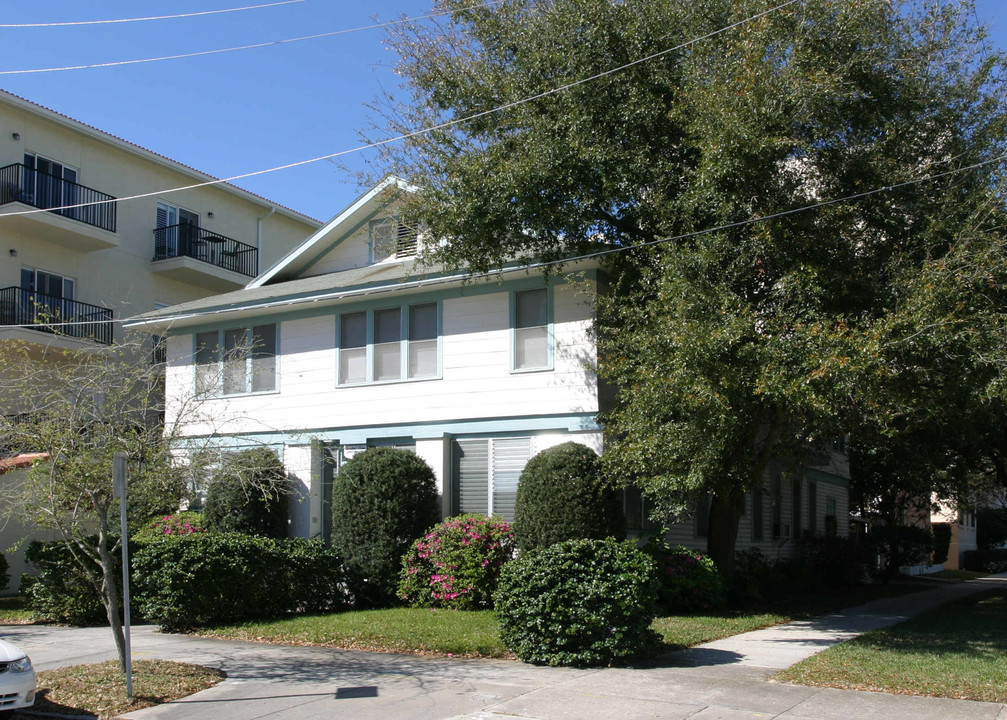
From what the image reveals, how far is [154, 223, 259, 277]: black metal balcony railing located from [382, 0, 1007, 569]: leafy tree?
50.2 feet

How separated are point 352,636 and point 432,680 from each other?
9.53 ft

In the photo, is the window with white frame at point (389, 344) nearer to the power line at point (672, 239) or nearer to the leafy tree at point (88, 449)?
the power line at point (672, 239)

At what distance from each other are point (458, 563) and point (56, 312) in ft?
49.1

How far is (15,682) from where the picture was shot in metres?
8.73

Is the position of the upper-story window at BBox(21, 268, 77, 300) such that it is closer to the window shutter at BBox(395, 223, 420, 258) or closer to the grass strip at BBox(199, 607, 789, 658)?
the window shutter at BBox(395, 223, 420, 258)

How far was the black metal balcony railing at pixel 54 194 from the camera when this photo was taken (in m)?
24.5

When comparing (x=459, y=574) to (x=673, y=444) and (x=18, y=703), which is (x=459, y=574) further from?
(x=18, y=703)

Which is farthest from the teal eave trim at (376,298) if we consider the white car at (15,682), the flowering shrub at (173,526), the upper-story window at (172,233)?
the white car at (15,682)

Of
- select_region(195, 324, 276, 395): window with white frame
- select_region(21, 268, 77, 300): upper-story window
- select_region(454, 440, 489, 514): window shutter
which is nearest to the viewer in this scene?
select_region(454, 440, 489, 514): window shutter

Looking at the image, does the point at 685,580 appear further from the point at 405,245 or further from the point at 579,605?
the point at 405,245

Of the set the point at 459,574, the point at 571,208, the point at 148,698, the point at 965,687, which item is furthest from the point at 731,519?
the point at 148,698

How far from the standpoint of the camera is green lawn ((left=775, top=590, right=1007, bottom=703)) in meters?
9.89

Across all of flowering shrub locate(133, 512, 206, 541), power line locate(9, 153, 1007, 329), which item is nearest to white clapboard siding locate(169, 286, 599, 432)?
power line locate(9, 153, 1007, 329)

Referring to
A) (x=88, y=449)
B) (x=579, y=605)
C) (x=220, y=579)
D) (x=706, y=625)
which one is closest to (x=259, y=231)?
(x=220, y=579)
